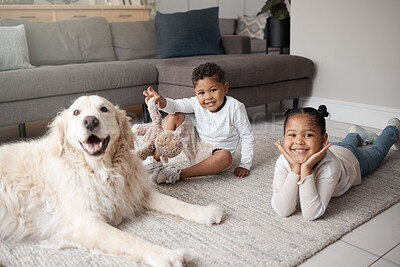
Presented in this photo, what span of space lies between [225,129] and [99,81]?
152 cm

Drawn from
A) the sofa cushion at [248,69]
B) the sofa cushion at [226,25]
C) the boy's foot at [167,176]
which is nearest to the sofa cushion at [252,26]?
the sofa cushion at [226,25]

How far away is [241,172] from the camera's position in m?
2.29

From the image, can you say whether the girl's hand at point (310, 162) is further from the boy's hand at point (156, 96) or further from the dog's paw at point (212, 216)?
the boy's hand at point (156, 96)

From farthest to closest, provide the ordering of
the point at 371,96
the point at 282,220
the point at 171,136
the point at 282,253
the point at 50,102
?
1. the point at 371,96
2. the point at 50,102
3. the point at 171,136
4. the point at 282,220
5. the point at 282,253

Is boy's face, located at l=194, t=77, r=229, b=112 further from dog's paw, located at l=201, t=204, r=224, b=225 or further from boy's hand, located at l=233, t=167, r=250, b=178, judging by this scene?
dog's paw, located at l=201, t=204, r=224, b=225

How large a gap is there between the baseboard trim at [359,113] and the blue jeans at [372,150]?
0.88 meters

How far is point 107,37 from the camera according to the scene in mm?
4211

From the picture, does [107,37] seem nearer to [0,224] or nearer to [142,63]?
[142,63]

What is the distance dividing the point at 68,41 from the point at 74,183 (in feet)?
9.02

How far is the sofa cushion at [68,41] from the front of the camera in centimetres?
373

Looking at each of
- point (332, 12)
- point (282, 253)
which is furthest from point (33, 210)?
point (332, 12)

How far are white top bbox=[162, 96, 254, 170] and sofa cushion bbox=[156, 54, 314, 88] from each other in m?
0.97

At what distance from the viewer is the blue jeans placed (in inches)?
85.4

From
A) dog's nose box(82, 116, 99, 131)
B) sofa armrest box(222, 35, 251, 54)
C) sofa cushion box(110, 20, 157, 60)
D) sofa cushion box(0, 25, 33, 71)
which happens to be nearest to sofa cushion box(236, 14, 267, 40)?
sofa armrest box(222, 35, 251, 54)
